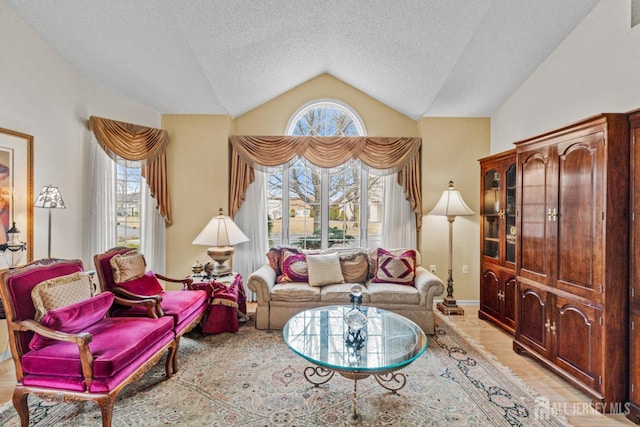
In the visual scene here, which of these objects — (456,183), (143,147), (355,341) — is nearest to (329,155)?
(456,183)

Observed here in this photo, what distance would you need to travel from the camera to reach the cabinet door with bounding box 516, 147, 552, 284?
2512 mm

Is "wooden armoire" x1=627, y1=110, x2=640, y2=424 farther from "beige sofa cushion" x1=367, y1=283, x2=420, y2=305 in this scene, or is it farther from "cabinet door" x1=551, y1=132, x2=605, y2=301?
"beige sofa cushion" x1=367, y1=283, x2=420, y2=305

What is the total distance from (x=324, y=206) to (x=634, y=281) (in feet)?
10.4

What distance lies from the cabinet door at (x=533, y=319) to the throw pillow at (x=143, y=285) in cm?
345

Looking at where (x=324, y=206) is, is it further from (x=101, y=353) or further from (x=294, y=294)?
(x=101, y=353)

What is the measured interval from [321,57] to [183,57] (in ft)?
5.45

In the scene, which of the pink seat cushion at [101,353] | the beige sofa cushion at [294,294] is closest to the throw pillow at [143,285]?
the pink seat cushion at [101,353]

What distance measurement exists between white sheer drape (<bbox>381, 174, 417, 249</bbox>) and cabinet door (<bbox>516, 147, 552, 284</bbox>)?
154 centimetres

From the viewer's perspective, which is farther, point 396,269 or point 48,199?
point 396,269

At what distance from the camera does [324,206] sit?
435cm

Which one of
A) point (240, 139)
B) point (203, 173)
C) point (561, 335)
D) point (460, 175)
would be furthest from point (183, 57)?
point (561, 335)

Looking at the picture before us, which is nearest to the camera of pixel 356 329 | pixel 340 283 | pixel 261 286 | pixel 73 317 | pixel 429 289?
pixel 73 317

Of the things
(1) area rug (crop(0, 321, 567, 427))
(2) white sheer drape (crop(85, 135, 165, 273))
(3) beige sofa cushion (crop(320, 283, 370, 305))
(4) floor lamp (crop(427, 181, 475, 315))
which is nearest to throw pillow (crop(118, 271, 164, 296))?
(1) area rug (crop(0, 321, 567, 427))

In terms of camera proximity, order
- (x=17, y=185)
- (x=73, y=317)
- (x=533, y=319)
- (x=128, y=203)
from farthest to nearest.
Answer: (x=128, y=203) < (x=17, y=185) < (x=533, y=319) < (x=73, y=317)
